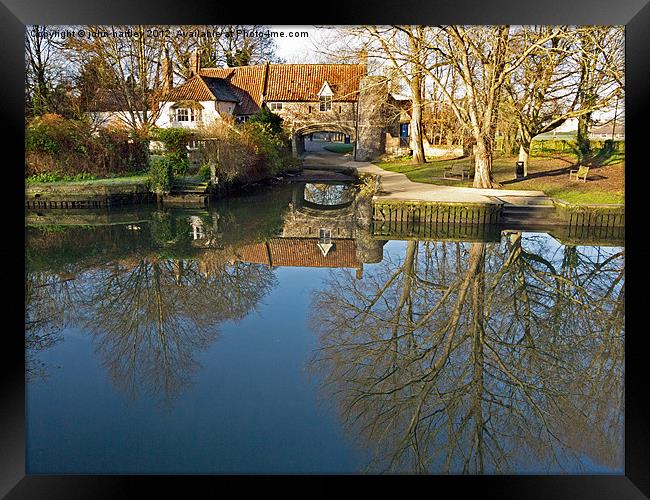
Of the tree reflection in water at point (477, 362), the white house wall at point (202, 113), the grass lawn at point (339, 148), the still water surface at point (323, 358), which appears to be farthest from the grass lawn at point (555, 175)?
the white house wall at point (202, 113)

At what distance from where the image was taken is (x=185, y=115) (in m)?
30.5

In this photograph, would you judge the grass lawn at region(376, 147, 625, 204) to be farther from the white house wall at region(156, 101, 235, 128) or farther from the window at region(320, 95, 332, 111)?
the white house wall at region(156, 101, 235, 128)

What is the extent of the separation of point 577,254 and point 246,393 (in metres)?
7.66

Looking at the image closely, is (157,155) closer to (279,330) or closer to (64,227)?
(64,227)

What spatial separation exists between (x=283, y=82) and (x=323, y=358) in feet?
91.8

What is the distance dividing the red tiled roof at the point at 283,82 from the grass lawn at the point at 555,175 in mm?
5797

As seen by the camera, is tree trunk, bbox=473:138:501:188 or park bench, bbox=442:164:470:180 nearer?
tree trunk, bbox=473:138:501:188

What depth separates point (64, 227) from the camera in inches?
531

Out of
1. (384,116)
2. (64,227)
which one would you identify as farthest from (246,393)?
(384,116)

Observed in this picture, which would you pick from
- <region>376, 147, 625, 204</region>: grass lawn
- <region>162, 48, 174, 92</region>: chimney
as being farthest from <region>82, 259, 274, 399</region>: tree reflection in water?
<region>162, 48, 174, 92</region>: chimney

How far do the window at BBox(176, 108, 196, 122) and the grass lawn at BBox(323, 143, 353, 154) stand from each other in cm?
941

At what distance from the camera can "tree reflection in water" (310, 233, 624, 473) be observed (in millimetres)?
4492

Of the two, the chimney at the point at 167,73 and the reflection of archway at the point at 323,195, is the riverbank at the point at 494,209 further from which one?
the chimney at the point at 167,73
